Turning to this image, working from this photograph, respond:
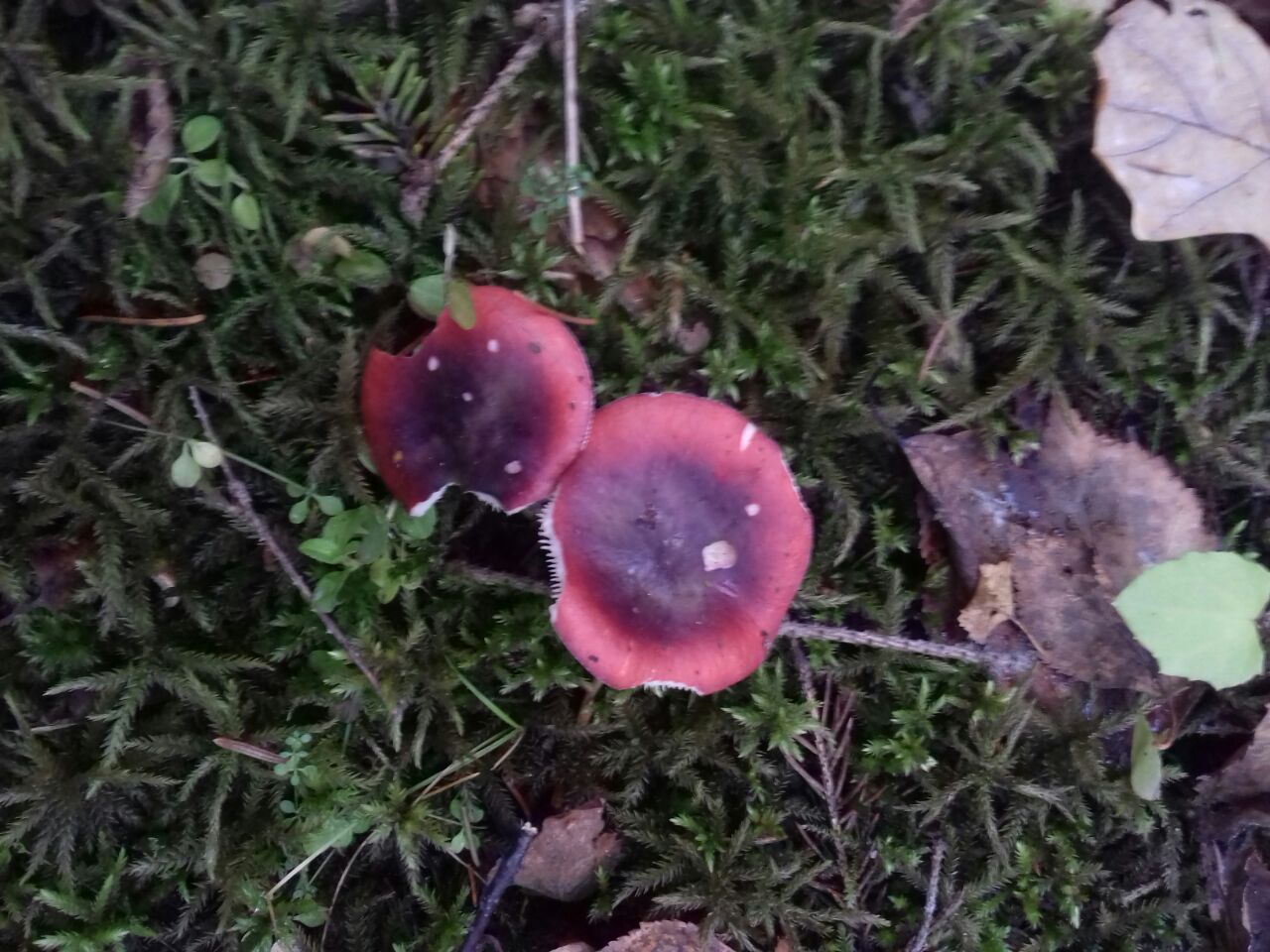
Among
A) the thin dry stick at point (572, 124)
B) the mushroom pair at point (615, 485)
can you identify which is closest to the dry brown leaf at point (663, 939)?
the mushroom pair at point (615, 485)

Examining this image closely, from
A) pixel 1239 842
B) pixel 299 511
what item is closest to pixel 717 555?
pixel 299 511

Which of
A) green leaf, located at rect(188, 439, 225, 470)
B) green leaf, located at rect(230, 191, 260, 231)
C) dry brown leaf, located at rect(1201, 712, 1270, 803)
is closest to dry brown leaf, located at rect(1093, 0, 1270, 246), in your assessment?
dry brown leaf, located at rect(1201, 712, 1270, 803)

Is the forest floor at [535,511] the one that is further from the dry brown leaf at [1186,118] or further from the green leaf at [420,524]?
the dry brown leaf at [1186,118]

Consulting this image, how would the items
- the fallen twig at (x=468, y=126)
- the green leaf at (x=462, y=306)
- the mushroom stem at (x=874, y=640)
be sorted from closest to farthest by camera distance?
the green leaf at (x=462, y=306), the fallen twig at (x=468, y=126), the mushroom stem at (x=874, y=640)

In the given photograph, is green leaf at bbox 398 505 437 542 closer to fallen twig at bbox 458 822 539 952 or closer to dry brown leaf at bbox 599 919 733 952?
fallen twig at bbox 458 822 539 952

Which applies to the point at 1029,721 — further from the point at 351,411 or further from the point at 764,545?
the point at 351,411

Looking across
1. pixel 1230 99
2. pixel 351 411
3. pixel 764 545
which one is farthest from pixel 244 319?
pixel 1230 99
